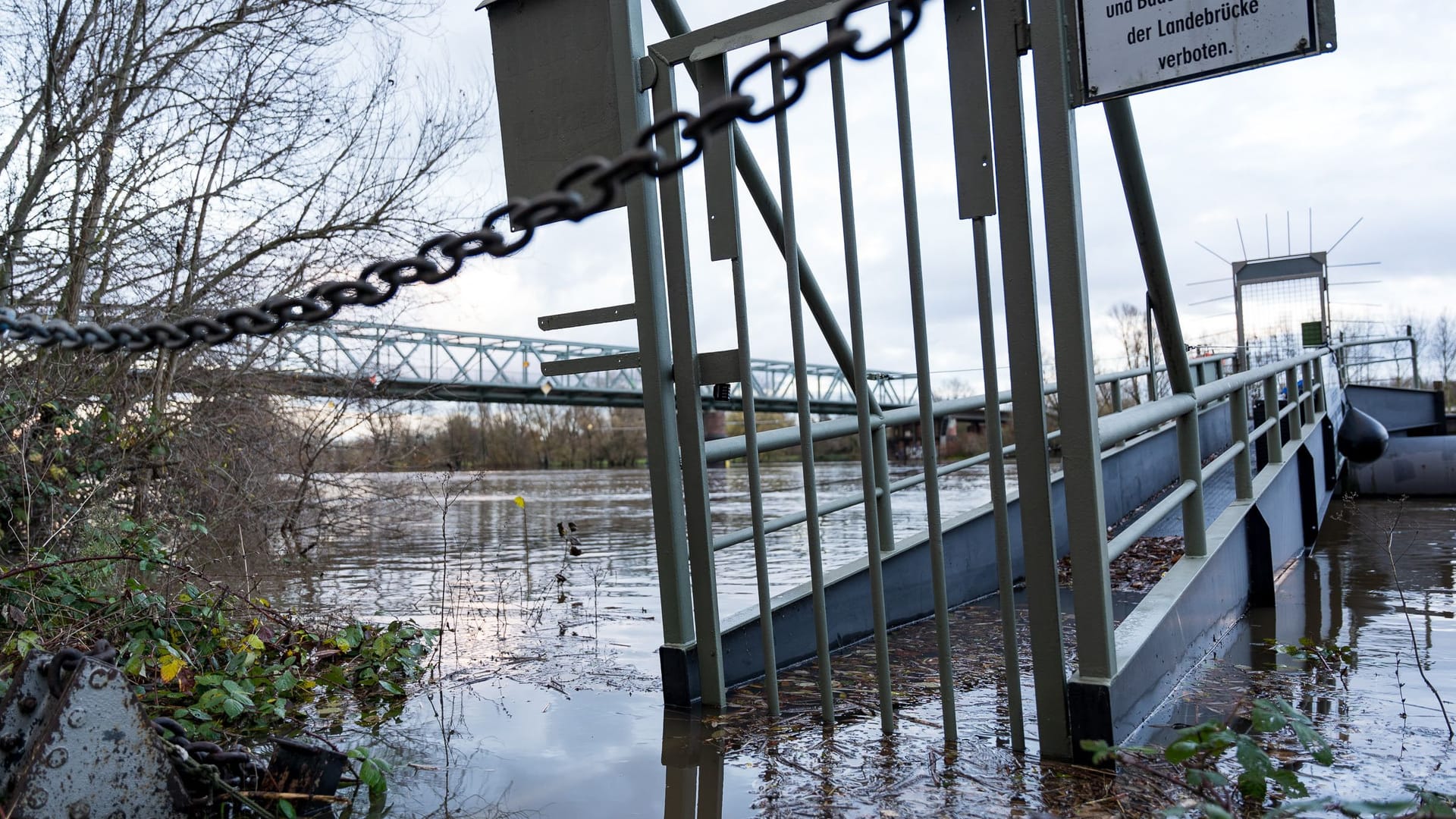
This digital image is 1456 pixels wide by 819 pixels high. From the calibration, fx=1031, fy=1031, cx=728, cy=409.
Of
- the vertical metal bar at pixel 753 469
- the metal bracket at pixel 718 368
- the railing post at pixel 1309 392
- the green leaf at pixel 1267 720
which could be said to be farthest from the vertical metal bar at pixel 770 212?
the railing post at pixel 1309 392

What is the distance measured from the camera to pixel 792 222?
132 inches

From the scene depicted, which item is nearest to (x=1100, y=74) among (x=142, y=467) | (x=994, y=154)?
(x=994, y=154)

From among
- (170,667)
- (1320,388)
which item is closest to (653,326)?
(170,667)

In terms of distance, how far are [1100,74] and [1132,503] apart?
20.4ft

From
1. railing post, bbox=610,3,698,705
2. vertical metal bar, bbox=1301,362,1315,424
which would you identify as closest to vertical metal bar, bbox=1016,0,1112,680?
railing post, bbox=610,3,698,705

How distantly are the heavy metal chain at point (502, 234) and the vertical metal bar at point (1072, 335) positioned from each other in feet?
4.84

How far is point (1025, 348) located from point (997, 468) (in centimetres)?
36

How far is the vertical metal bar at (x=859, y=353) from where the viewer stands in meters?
3.18

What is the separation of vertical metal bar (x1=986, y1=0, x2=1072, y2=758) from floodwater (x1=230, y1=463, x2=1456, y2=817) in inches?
9.7

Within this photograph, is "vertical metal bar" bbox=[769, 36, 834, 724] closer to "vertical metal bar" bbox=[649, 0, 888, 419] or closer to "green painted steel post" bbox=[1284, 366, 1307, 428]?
"vertical metal bar" bbox=[649, 0, 888, 419]

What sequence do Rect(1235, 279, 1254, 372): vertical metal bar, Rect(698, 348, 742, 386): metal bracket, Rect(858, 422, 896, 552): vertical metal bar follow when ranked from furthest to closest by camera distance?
Rect(1235, 279, 1254, 372): vertical metal bar → Rect(858, 422, 896, 552): vertical metal bar → Rect(698, 348, 742, 386): metal bracket

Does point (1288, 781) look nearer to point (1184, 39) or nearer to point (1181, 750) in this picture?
point (1181, 750)

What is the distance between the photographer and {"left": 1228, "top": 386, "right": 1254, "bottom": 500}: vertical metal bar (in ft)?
17.2

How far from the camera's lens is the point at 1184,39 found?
280cm
